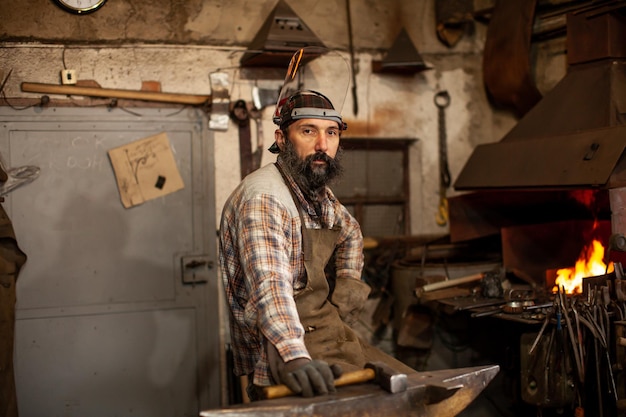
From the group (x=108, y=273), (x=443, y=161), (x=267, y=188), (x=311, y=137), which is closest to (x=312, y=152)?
(x=311, y=137)

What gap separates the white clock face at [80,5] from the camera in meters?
4.30

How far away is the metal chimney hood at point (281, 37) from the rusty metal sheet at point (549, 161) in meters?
1.38

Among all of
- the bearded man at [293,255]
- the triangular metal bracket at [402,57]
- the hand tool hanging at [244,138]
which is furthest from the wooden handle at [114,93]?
the bearded man at [293,255]

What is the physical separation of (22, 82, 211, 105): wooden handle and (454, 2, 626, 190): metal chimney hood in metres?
1.92

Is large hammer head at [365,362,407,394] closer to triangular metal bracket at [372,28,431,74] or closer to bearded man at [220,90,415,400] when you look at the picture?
bearded man at [220,90,415,400]

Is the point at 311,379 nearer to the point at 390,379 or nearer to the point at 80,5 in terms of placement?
the point at 390,379

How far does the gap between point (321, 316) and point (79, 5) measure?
274 cm

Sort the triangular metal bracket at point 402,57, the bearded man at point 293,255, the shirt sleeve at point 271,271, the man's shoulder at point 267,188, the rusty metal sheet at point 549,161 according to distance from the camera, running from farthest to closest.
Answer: the triangular metal bracket at point 402,57
the rusty metal sheet at point 549,161
the man's shoulder at point 267,188
the bearded man at point 293,255
the shirt sleeve at point 271,271

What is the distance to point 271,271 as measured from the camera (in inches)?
97.6

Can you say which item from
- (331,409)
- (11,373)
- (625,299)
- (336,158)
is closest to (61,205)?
(11,373)

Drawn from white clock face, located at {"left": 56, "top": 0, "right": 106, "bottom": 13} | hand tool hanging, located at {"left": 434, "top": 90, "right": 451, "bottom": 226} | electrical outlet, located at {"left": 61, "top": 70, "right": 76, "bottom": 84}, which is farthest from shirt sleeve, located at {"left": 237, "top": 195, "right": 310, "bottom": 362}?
hand tool hanging, located at {"left": 434, "top": 90, "right": 451, "bottom": 226}

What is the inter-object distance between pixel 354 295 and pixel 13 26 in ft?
9.23

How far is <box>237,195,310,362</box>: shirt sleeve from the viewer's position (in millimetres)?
2330

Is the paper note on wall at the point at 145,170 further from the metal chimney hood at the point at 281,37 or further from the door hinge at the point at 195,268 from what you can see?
the metal chimney hood at the point at 281,37
